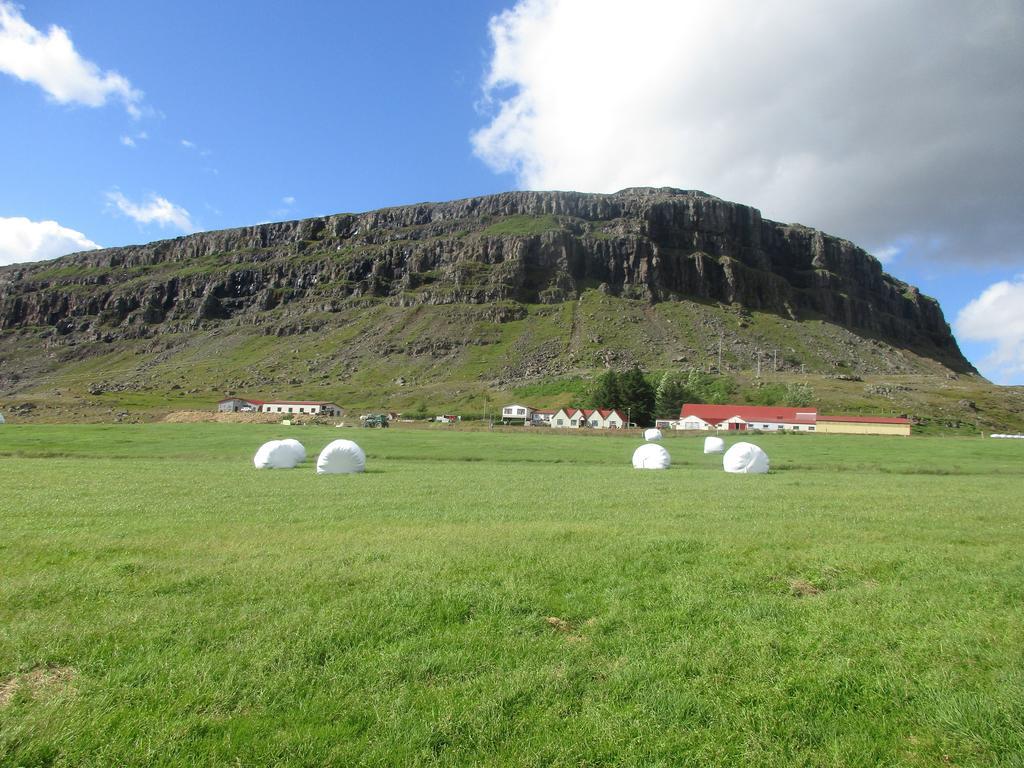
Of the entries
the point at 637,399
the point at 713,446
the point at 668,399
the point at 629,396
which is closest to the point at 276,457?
the point at 713,446

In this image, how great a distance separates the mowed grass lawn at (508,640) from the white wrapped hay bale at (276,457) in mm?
20026

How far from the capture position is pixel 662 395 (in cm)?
13375

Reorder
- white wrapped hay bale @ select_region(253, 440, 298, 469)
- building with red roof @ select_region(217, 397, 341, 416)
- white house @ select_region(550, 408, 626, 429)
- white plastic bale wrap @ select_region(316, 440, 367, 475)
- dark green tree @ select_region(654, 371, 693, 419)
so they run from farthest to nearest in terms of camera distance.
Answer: building with red roof @ select_region(217, 397, 341, 416) → dark green tree @ select_region(654, 371, 693, 419) → white house @ select_region(550, 408, 626, 429) → white wrapped hay bale @ select_region(253, 440, 298, 469) → white plastic bale wrap @ select_region(316, 440, 367, 475)

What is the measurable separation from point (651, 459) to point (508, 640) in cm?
3618

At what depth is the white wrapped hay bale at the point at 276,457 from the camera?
122 feet

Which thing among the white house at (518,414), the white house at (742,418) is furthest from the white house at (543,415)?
the white house at (742,418)

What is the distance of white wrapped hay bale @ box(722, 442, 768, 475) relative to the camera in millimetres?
37625


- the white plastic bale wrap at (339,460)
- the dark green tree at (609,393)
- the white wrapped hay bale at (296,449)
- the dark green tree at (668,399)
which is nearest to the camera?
the white plastic bale wrap at (339,460)

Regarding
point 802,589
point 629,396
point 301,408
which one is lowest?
point 802,589

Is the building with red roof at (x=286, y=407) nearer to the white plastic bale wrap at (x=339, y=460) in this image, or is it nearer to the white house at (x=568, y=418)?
the white house at (x=568, y=418)

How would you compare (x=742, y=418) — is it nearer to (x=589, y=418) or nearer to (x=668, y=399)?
(x=668, y=399)

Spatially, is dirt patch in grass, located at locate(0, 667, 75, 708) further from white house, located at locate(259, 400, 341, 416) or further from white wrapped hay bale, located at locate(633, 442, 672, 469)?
white house, located at locate(259, 400, 341, 416)

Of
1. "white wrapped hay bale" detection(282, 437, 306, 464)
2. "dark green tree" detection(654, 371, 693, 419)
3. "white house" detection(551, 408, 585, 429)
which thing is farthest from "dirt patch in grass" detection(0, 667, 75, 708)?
"dark green tree" detection(654, 371, 693, 419)

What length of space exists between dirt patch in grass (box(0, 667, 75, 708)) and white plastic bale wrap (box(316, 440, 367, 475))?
26.7 m
